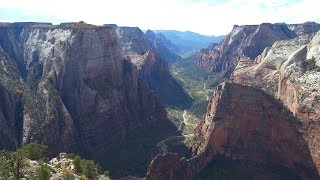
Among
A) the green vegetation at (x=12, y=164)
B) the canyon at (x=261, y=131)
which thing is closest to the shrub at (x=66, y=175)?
the green vegetation at (x=12, y=164)

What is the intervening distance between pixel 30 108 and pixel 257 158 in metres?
85.6

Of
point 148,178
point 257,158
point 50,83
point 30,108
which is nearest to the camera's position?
point 148,178

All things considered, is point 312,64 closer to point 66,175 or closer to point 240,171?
point 240,171

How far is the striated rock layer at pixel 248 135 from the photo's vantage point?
5335 inches

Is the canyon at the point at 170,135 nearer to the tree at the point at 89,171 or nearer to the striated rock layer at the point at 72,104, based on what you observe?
the striated rock layer at the point at 72,104

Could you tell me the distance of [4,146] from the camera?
157250mm

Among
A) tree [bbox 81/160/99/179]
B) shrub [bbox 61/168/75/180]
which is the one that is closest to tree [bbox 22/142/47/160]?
tree [bbox 81/160/99/179]

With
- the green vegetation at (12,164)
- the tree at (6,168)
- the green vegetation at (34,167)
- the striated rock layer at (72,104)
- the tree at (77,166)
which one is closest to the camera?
the tree at (6,168)

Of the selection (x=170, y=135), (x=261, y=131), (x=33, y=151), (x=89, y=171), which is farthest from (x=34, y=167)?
(x=170, y=135)

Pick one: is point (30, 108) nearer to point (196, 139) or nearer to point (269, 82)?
point (196, 139)

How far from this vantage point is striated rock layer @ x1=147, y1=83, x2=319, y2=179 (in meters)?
136

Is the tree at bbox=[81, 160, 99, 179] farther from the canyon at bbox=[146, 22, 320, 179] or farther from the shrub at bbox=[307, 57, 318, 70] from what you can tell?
the shrub at bbox=[307, 57, 318, 70]

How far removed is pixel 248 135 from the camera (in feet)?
472

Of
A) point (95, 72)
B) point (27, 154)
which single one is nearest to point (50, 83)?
point (95, 72)
